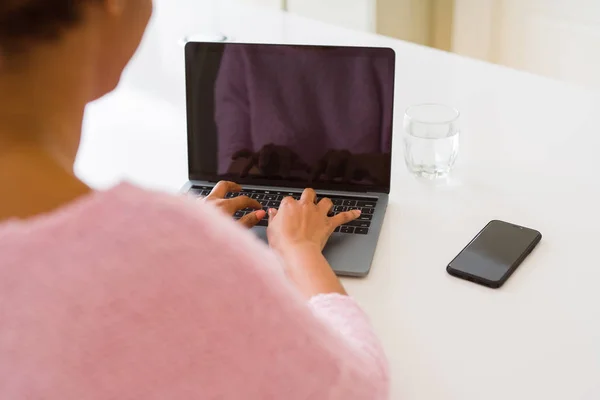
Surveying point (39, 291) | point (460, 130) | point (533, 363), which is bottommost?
point (533, 363)

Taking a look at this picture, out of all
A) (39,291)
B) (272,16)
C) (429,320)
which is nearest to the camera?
(39,291)

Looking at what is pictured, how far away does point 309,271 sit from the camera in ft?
2.99

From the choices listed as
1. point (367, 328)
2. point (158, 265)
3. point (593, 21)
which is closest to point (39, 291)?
point (158, 265)

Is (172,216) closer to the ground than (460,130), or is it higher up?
higher up

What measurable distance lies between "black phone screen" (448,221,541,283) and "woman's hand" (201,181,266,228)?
282 mm

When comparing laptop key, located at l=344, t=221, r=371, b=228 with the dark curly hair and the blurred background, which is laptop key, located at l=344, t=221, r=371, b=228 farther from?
the blurred background

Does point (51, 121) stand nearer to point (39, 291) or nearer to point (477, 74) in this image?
point (39, 291)

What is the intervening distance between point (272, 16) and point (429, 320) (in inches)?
52.8

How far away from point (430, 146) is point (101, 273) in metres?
0.87

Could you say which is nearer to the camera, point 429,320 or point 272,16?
point 429,320

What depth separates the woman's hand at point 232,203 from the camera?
108 centimetres

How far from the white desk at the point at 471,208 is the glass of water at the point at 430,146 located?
0.03 metres

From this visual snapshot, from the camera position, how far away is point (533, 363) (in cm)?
82

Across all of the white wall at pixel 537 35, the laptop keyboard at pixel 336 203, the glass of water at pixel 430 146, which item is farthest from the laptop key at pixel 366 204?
the white wall at pixel 537 35
